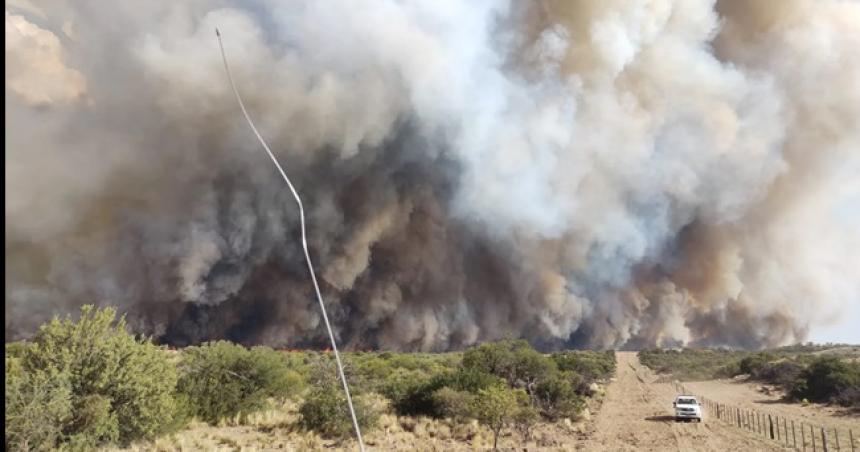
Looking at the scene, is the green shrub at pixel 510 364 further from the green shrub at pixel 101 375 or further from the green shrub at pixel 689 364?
the green shrub at pixel 689 364

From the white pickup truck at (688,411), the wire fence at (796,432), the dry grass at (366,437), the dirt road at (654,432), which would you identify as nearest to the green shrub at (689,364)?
the dirt road at (654,432)

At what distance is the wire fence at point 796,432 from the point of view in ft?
60.4

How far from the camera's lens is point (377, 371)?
1391 inches

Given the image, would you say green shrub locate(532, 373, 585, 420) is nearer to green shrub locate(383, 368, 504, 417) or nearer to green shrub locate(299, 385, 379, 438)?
green shrub locate(383, 368, 504, 417)

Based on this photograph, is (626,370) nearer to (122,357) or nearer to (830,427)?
(830,427)

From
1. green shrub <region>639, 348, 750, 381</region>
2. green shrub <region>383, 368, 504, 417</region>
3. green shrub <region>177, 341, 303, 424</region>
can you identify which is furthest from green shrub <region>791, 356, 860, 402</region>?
green shrub <region>177, 341, 303, 424</region>

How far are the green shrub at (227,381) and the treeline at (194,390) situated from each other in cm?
4

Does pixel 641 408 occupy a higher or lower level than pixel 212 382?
lower

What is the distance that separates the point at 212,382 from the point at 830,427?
2537 cm

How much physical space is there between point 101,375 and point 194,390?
26.9ft

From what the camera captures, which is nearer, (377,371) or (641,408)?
(641,408)

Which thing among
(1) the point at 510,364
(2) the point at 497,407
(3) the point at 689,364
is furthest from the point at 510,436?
(3) the point at 689,364

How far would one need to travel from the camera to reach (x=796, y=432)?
2227 cm

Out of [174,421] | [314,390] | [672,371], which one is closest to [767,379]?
[672,371]
